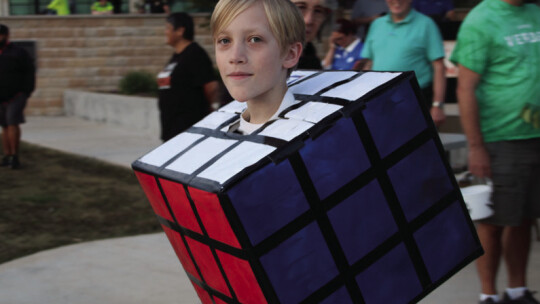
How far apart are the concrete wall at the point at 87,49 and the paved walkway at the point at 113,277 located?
1003 centimetres

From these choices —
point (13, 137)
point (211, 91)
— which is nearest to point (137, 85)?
point (13, 137)

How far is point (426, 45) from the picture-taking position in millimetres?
4707

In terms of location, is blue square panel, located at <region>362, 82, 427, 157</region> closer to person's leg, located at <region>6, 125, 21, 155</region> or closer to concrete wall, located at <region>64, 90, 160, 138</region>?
person's leg, located at <region>6, 125, 21, 155</region>

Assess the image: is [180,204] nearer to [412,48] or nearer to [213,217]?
[213,217]

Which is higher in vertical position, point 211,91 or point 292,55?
point 292,55

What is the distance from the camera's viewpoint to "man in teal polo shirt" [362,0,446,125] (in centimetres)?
466

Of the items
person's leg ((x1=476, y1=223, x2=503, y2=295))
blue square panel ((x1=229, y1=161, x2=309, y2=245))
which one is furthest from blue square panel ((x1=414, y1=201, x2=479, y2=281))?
person's leg ((x1=476, y1=223, x2=503, y2=295))

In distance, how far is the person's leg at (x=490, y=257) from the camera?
12.0ft

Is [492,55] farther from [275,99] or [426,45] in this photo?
[275,99]

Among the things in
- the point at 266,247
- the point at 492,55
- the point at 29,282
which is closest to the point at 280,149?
the point at 266,247

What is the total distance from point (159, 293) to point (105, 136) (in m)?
7.42

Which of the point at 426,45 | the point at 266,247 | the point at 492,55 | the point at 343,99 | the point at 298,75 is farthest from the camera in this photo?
the point at 426,45

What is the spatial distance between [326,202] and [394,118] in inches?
11.9

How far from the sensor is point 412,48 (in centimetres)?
467
